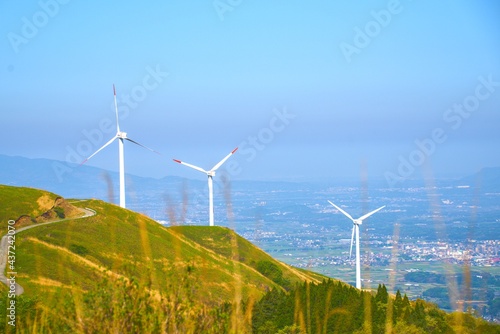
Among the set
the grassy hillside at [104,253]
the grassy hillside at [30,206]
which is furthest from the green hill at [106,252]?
the grassy hillside at [30,206]

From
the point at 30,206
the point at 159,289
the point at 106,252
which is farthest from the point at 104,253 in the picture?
the point at 159,289

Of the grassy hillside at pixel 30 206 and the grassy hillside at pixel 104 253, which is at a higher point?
the grassy hillside at pixel 30 206

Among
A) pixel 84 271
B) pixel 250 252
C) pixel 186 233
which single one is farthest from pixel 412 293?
pixel 84 271

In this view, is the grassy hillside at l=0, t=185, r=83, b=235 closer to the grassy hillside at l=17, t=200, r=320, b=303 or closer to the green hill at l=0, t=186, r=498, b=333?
the green hill at l=0, t=186, r=498, b=333

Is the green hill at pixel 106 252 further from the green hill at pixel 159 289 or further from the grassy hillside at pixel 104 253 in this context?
the green hill at pixel 159 289

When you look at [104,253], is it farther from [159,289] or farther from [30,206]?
[159,289]

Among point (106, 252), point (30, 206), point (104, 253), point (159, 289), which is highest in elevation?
point (30, 206)

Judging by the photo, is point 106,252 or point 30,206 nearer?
point 106,252

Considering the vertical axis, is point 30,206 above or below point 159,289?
above

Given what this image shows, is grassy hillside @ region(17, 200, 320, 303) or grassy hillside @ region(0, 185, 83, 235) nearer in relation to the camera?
grassy hillside @ region(17, 200, 320, 303)

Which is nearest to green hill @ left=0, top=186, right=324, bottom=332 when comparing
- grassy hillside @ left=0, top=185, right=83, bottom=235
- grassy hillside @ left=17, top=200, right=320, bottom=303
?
grassy hillside @ left=17, top=200, right=320, bottom=303

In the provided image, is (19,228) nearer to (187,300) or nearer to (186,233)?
(186,233)
